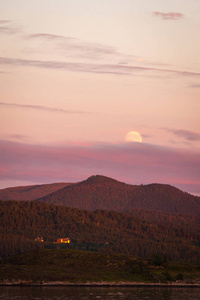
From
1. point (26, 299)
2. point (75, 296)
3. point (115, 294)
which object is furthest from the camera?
point (115, 294)

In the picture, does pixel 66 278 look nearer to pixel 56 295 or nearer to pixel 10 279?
pixel 10 279

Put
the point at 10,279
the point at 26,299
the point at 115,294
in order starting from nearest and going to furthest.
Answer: the point at 26,299, the point at 115,294, the point at 10,279

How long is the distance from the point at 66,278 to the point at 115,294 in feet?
120

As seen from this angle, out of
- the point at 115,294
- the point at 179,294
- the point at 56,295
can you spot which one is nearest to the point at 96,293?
the point at 115,294

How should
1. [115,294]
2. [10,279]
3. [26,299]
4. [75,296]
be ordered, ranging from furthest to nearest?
[10,279] → [115,294] → [75,296] → [26,299]

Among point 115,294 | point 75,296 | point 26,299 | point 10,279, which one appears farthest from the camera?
point 10,279

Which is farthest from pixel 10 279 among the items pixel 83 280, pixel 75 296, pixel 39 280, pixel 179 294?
pixel 179 294

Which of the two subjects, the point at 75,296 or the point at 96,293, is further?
the point at 96,293

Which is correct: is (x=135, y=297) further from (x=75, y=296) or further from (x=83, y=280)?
(x=83, y=280)

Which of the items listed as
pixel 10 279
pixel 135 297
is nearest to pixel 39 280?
pixel 10 279

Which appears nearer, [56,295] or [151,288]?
[56,295]

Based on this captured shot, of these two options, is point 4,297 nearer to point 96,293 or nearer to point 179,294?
point 96,293

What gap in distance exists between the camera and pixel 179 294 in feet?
567

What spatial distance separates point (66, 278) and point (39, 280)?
11.3 m
